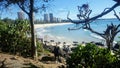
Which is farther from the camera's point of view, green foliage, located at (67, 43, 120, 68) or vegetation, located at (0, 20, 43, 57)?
vegetation, located at (0, 20, 43, 57)

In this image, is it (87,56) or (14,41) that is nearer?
(87,56)

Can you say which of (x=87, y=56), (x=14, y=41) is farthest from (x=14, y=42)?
(x=87, y=56)

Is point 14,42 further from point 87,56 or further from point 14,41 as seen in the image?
point 87,56

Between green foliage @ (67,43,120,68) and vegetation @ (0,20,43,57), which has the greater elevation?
green foliage @ (67,43,120,68)

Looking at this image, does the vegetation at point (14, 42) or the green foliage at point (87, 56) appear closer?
the green foliage at point (87, 56)

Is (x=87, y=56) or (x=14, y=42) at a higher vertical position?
(x=87, y=56)

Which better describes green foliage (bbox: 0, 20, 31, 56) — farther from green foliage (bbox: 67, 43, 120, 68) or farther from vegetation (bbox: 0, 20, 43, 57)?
green foliage (bbox: 67, 43, 120, 68)

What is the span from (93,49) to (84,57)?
0.34 metres

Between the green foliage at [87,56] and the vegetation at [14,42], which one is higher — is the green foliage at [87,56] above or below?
above

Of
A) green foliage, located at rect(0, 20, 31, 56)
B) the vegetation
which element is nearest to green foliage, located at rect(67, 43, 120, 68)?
the vegetation

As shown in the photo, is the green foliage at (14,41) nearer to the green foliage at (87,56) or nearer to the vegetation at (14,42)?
the vegetation at (14,42)

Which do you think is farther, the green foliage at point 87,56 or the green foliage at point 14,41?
the green foliage at point 14,41

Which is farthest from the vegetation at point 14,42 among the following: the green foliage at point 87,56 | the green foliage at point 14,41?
the green foliage at point 87,56

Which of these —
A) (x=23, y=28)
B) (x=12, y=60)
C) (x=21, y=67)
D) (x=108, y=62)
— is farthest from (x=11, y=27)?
(x=108, y=62)
